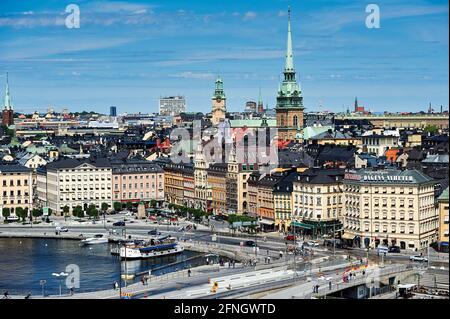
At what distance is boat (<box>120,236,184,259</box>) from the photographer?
92.0 feet

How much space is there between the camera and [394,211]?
26297 mm

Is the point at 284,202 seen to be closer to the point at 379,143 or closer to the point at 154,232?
the point at 154,232

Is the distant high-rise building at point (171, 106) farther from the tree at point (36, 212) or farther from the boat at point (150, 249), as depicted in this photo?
the boat at point (150, 249)

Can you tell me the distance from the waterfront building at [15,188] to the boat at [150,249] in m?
11.6

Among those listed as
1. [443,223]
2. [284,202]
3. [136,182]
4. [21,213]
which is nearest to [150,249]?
[284,202]

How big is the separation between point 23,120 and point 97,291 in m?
78.4

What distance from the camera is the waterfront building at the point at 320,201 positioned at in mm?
29438

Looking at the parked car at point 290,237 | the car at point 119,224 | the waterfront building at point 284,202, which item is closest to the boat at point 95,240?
the car at point 119,224

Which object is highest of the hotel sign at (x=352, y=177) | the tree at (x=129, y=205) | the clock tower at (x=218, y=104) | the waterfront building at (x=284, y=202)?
the clock tower at (x=218, y=104)

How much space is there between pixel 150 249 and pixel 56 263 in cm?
300

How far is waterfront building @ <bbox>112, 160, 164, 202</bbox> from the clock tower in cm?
1885

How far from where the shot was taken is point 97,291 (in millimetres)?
20375
